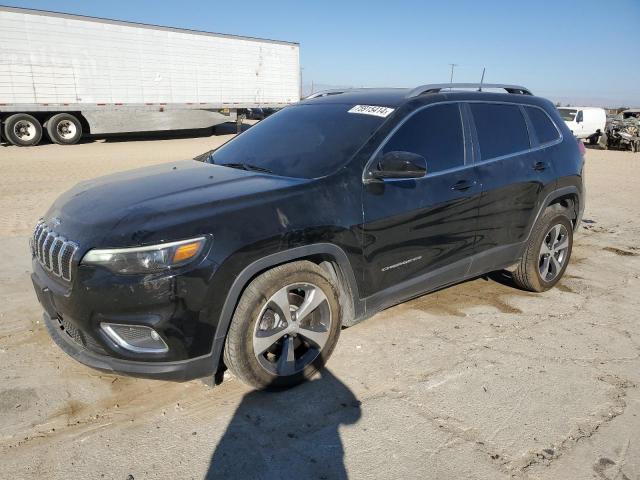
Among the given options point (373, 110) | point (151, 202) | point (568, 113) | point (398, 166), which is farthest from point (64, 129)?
point (568, 113)

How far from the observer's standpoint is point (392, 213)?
338 cm

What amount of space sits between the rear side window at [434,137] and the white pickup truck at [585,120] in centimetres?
2167

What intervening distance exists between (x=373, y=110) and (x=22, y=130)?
58.4 ft

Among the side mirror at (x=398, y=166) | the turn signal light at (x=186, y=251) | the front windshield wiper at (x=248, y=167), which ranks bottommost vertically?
the turn signal light at (x=186, y=251)

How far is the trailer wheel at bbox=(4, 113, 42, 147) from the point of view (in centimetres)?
1719

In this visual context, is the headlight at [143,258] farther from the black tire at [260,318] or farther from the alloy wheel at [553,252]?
the alloy wheel at [553,252]

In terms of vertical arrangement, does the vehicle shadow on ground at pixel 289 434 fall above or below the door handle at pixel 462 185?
below

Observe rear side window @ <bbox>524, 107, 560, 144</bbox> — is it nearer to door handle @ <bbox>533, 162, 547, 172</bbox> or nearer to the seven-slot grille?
door handle @ <bbox>533, 162, 547, 172</bbox>

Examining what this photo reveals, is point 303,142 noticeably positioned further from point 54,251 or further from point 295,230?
point 54,251

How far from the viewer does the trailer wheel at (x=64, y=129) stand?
1803 cm

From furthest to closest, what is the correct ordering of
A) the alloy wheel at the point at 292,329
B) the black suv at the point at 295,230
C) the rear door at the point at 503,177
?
the rear door at the point at 503,177 → the alloy wheel at the point at 292,329 → the black suv at the point at 295,230

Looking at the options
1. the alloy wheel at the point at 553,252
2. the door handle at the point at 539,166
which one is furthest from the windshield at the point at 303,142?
the alloy wheel at the point at 553,252

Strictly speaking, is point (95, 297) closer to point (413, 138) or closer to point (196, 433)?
point (196, 433)

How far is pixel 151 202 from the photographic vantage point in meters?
2.87
